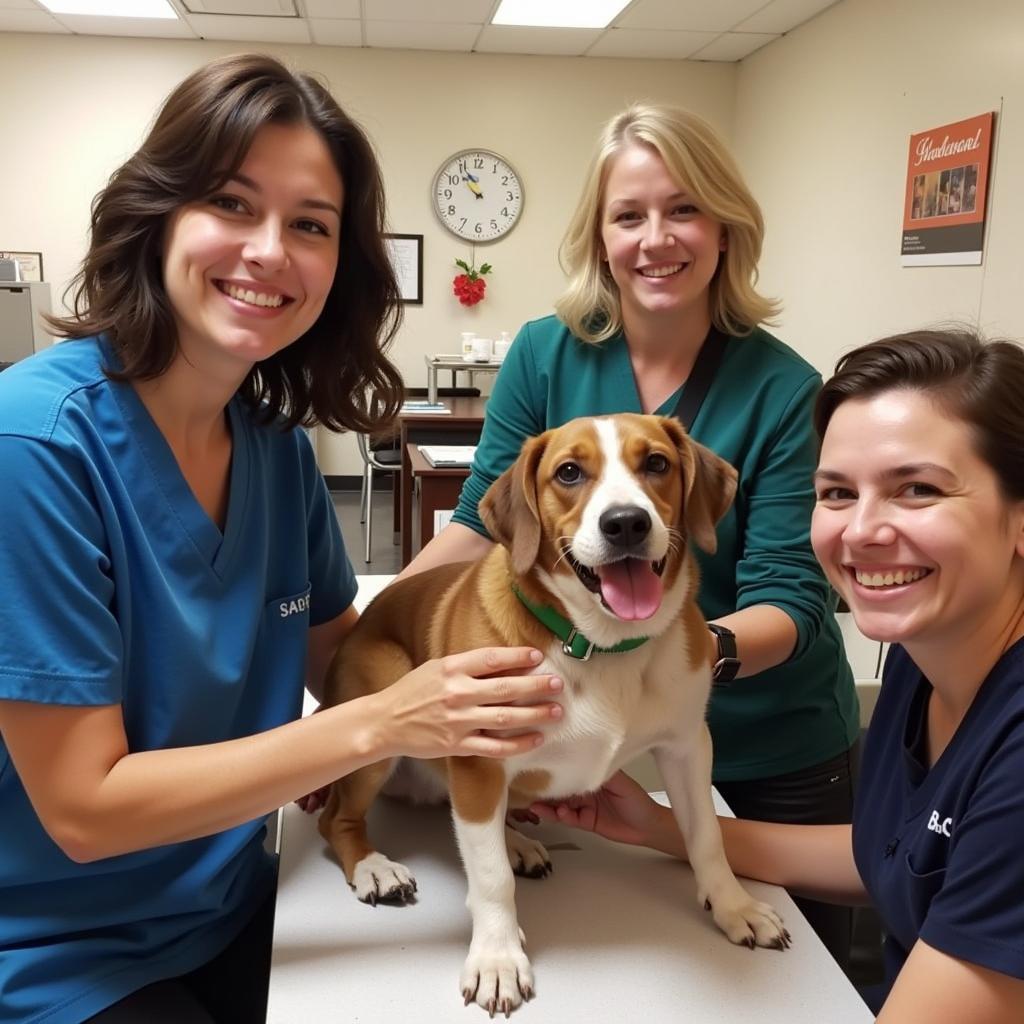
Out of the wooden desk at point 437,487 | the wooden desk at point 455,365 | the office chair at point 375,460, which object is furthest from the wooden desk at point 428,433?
the wooden desk at point 455,365

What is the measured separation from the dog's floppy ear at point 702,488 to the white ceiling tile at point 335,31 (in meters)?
5.83

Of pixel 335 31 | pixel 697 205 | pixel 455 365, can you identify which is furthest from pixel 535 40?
pixel 697 205

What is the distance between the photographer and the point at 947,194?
4465 millimetres

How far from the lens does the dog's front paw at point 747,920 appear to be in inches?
45.6

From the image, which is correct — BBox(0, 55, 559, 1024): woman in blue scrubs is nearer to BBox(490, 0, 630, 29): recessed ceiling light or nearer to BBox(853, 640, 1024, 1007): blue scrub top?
BBox(853, 640, 1024, 1007): blue scrub top

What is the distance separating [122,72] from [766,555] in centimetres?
680

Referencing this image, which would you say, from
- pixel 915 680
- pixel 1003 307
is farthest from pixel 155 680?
pixel 1003 307

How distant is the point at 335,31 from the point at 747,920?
6.60 metres

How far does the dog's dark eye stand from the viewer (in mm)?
1271

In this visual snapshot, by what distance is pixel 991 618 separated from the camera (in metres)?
0.99

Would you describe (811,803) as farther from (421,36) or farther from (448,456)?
(421,36)

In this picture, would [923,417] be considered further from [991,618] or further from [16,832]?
[16,832]

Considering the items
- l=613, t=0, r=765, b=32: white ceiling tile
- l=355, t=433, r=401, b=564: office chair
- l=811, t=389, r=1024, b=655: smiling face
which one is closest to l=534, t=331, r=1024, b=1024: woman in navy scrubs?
l=811, t=389, r=1024, b=655: smiling face

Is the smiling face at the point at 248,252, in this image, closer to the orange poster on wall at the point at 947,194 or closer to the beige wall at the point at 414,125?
the orange poster on wall at the point at 947,194
